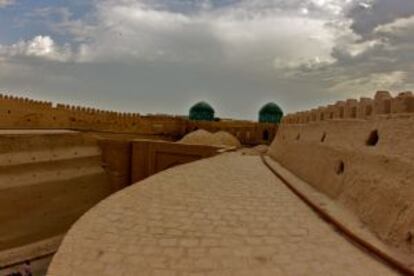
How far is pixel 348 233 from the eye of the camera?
16.2 ft

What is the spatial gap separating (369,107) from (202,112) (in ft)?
118

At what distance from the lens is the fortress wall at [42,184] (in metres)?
13.2

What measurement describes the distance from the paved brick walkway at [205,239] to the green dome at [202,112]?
115 feet

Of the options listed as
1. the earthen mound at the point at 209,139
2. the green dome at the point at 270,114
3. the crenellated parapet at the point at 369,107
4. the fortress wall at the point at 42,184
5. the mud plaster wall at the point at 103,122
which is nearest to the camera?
the crenellated parapet at the point at 369,107

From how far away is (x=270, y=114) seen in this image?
135 ft

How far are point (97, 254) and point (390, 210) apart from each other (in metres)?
3.39

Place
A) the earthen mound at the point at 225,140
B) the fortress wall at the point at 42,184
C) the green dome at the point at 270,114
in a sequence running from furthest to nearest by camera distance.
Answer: the green dome at the point at 270,114 < the earthen mound at the point at 225,140 < the fortress wall at the point at 42,184

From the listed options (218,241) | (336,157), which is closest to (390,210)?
(218,241)

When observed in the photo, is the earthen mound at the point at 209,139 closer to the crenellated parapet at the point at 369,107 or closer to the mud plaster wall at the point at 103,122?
the mud plaster wall at the point at 103,122

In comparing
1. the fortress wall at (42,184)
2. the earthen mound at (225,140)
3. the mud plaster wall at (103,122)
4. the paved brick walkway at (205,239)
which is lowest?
the fortress wall at (42,184)

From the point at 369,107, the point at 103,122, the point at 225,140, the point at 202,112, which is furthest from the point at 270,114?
the point at 369,107

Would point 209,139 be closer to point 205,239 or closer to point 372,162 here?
point 372,162

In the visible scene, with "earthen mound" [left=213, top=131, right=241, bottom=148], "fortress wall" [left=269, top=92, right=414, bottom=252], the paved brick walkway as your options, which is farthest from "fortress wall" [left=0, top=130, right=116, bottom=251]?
"earthen mound" [left=213, top=131, right=241, bottom=148]

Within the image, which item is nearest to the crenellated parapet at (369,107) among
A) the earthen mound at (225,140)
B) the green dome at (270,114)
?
the earthen mound at (225,140)
